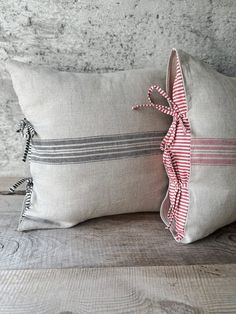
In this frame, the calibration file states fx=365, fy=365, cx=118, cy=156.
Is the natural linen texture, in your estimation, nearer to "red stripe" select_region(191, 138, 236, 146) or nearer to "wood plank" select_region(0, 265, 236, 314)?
"red stripe" select_region(191, 138, 236, 146)

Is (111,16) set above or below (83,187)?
above

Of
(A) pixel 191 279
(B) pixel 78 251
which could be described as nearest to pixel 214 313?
(A) pixel 191 279

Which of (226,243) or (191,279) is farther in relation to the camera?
(226,243)

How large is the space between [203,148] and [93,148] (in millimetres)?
271

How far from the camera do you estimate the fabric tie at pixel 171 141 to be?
92 centimetres

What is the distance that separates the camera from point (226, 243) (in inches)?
37.2

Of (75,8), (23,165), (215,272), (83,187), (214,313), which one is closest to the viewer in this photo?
(214,313)

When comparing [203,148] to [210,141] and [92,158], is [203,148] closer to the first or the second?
[210,141]

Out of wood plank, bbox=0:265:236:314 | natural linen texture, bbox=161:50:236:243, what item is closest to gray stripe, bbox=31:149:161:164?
natural linen texture, bbox=161:50:236:243

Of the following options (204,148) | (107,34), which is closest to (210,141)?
(204,148)

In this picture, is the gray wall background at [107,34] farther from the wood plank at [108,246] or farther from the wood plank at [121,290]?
the wood plank at [121,290]

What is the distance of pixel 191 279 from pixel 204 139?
1.04ft

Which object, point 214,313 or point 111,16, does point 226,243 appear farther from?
point 111,16

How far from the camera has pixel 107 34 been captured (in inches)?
44.8
